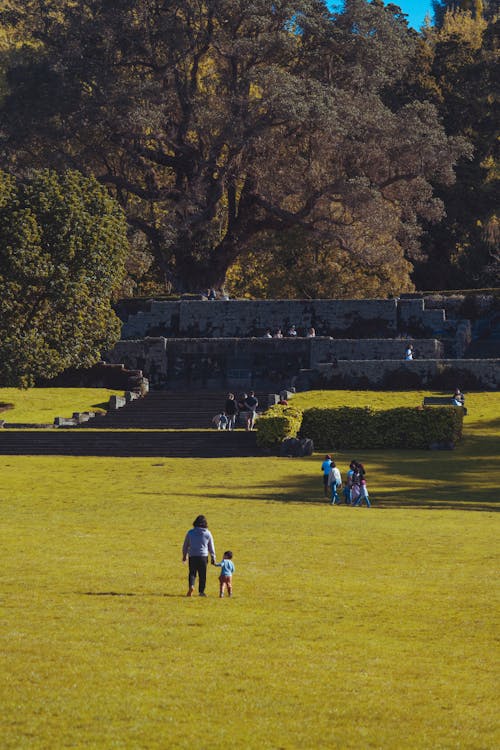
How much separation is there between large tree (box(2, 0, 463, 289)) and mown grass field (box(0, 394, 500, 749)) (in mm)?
42905

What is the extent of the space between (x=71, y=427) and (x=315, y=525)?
961 inches

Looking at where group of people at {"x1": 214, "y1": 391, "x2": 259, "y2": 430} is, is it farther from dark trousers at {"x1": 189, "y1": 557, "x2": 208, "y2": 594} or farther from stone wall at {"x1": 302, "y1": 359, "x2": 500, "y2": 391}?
dark trousers at {"x1": 189, "y1": 557, "x2": 208, "y2": 594}

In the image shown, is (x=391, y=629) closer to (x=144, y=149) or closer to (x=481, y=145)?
(x=144, y=149)

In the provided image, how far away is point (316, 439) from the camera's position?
160 feet

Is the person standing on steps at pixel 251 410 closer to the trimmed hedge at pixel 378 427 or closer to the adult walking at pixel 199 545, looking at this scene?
the trimmed hedge at pixel 378 427

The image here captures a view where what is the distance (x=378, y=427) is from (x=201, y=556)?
2875 centimetres

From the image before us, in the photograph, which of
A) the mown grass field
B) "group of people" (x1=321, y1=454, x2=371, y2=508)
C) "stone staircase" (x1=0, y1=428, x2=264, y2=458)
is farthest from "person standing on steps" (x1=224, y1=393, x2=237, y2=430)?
the mown grass field

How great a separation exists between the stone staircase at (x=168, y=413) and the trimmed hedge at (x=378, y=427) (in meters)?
6.86

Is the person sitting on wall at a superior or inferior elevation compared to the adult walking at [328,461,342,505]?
superior

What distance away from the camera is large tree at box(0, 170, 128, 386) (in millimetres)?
55312

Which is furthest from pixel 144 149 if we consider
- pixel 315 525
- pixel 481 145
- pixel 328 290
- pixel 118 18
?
pixel 315 525

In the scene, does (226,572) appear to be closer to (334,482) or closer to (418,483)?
(334,482)

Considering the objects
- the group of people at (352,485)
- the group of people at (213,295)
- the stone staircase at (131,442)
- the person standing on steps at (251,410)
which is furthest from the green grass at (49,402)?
the group of people at (352,485)

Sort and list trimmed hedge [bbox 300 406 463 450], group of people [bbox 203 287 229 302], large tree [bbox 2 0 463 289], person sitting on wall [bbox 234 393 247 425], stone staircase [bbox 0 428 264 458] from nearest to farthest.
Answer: stone staircase [bbox 0 428 264 458], trimmed hedge [bbox 300 406 463 450], person sitting on wall [bbox 234 393 247 425], large tree [bbox 2 0 463 289], group of people [bbox 203 287 229 302]
